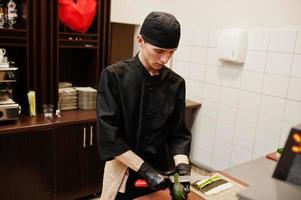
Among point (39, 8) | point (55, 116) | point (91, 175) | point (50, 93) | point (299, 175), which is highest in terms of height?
point (39, 8)

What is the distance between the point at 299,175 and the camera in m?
0.58

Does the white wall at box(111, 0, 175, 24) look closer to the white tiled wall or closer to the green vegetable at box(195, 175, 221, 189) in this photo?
the white tiled wall

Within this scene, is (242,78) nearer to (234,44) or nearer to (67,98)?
(234,44)

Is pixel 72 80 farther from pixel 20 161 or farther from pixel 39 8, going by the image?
pixel 20 161

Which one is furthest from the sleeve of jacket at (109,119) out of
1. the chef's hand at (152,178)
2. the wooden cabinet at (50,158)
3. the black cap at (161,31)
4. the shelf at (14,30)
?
the shelf at (14,30)

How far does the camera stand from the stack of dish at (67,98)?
2.53 m

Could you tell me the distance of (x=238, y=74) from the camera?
255 cm

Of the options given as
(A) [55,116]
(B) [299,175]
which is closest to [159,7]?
(A) [55,116]

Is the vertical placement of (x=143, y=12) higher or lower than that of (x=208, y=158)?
higher

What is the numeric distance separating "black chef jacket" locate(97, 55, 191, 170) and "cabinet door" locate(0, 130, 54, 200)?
0.97m

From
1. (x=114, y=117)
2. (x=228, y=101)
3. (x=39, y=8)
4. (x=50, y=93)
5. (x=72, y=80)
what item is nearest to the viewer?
(x=114, y=117)

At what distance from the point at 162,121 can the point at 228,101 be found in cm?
141

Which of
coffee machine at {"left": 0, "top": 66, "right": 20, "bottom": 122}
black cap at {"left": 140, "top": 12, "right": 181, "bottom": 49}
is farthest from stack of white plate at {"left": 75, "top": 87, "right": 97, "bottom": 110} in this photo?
black cap at {"left": 140, "top": 12, "right": 181, "bottom": 49}

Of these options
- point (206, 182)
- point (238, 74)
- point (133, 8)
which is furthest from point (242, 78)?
point (206, 182)
